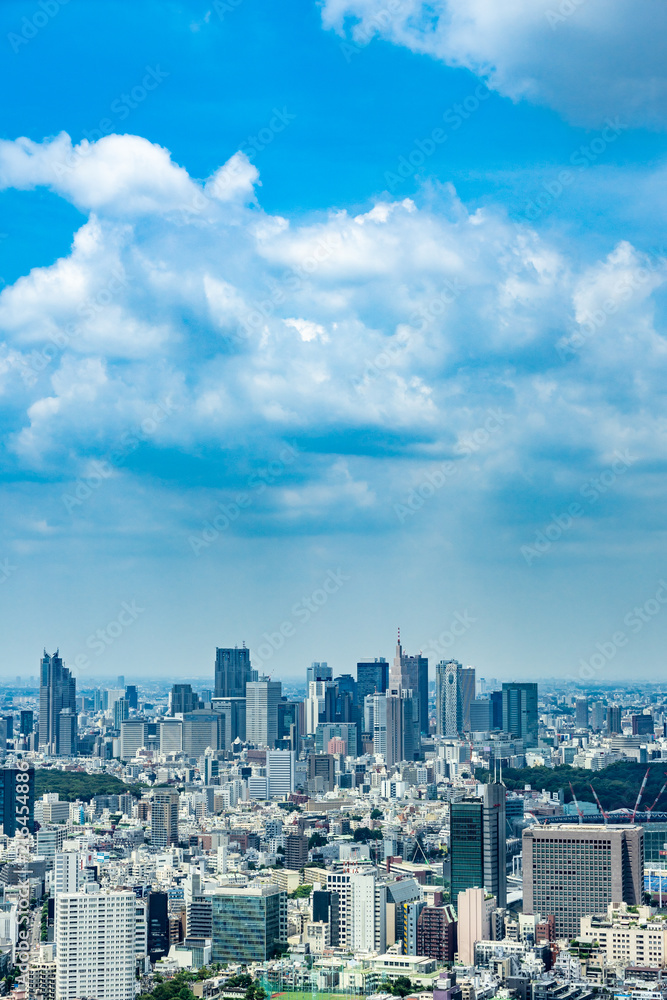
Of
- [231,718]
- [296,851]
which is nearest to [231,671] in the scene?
[231,718]

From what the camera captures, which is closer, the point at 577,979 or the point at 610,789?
the point at 577,979

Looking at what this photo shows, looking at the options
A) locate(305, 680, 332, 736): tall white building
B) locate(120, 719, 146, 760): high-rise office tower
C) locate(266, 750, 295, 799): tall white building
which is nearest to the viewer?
locate(266, 750, 295, 799): tall white building

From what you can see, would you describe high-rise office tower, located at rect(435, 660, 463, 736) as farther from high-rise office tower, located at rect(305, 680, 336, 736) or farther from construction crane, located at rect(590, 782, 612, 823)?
construction crane, located at rect(590, 782, 612, 823)

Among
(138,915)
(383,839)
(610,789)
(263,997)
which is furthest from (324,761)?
(263,997)

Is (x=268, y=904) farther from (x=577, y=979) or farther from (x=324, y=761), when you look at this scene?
(x=324, y=761)

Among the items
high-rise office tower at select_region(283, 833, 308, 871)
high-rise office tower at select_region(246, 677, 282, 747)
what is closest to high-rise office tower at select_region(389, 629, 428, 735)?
high-rise office tower at select_region(246, 677, 282, 747)

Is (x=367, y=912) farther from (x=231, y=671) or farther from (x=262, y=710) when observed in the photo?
(x=231, y=671)

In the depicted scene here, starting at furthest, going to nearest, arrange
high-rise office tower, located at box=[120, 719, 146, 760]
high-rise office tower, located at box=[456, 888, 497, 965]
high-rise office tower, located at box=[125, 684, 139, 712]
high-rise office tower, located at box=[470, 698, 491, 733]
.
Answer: high-rise office tower, located at box=[125, 684, 139, 712]
high-rise office tower, located at box=[470, 698, 491, 733]
high-rise office tower, located at box=[120, 719, 146, 760]
high-rise office tower, located at box=[456, 888, 497, 965]
